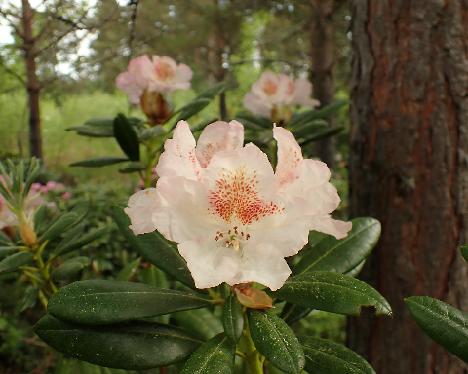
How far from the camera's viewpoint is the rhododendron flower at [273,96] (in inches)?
73.9

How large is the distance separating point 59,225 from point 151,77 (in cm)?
57

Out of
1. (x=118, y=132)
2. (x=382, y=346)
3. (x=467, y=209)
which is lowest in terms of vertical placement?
(x=382, y=346)

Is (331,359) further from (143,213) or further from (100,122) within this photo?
(100,122)

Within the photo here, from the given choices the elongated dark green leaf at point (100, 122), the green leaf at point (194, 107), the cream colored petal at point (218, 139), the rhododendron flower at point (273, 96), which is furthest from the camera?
the rhododendron flower at point (273, 96)

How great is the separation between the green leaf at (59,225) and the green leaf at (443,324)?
78 cm

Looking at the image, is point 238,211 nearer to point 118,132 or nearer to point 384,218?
point 118,132

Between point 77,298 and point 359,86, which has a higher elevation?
point 359,86

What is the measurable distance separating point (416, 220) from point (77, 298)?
1.02 m

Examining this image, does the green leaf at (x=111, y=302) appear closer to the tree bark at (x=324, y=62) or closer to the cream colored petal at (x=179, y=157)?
the cream colored petal at (x=179, y=157)

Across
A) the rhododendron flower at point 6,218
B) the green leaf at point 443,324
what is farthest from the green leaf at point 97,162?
the green leaf at point 443,324

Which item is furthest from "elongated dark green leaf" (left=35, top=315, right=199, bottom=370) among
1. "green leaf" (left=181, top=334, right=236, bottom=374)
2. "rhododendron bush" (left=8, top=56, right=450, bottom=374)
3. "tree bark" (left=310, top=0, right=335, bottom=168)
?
"tree bark" (left=310, top=0, right=335, bottom=168)

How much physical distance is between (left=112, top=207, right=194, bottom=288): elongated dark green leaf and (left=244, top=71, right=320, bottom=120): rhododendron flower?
0.96m

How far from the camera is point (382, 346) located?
1543 millimetres

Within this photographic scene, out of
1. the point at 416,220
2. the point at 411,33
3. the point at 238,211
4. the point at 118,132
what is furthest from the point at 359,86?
the point at 238,211
